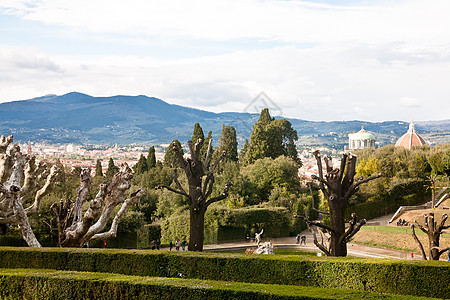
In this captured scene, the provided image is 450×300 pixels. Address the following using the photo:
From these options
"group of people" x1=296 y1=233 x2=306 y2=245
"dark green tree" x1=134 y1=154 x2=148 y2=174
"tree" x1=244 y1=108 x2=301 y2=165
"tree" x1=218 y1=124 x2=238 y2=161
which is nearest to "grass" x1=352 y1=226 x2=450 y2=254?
"group of people" x1=296 y1=233 x2=306 y2=245

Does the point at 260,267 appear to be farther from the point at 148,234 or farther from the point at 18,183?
the point at 148,234

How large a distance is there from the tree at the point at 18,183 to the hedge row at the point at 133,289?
285cm

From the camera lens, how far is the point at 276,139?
54312 millimetres

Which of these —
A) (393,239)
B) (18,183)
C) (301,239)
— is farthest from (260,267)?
(393,239)

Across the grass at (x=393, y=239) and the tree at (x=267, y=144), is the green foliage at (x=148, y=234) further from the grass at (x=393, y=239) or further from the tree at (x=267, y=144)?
the tree at (x=267, y=144)

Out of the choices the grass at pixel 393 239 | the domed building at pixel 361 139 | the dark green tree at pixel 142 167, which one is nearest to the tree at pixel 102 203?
the grass at pixel 393 239

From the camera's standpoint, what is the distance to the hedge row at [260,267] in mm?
10727

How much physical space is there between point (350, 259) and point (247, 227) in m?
27.0

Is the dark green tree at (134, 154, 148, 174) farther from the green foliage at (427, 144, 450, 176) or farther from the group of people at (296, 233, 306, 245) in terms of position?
the green foliage at (427, 144, 450, 176)

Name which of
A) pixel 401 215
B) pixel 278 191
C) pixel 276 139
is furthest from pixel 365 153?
A: pixel 278 191

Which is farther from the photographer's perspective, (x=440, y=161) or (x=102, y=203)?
(x=440, y=161)

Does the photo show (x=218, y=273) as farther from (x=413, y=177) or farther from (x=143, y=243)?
(x=413, y=177)

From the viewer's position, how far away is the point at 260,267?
11.9 meters

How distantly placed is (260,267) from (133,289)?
3658mm
